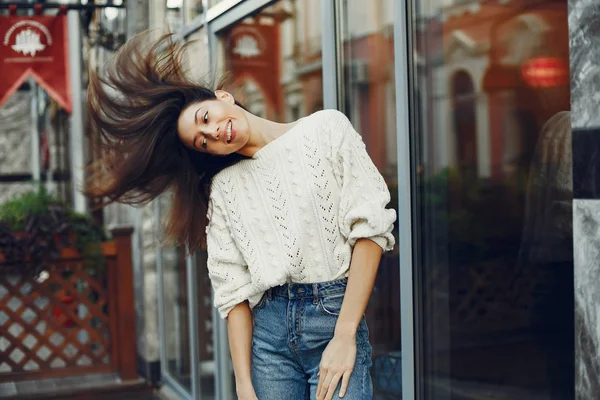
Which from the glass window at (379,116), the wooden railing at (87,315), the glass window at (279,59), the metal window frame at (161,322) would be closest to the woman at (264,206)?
the glass window at (379,116)

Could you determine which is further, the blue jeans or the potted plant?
the potted plant

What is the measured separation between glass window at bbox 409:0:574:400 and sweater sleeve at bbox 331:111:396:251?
0.57 meters

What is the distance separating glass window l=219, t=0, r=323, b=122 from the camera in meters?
3.64

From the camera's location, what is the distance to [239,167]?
2.21m

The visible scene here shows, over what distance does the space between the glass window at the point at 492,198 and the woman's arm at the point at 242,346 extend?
0.86 metres

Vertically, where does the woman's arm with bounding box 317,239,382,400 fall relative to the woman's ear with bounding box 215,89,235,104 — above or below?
below

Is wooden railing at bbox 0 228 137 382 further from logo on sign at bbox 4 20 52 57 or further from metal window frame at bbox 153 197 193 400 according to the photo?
logo on sign at bbox 4 20 52 57

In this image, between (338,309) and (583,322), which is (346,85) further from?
(583,322)

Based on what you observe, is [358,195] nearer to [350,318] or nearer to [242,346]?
[350,318]

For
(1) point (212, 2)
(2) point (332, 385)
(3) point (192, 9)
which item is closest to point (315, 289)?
(2) point (332, 385)

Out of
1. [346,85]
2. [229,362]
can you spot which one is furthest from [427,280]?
[229,362]

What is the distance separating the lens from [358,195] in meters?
2.02

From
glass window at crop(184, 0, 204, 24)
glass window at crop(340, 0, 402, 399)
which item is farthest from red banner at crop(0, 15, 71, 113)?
glass window at crop(340, 0, 402, 399)

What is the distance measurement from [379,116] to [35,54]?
3560 millimetres
